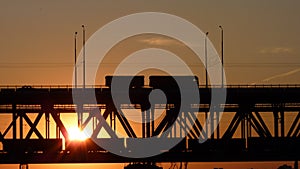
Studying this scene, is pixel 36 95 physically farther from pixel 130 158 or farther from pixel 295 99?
pixel 295 99

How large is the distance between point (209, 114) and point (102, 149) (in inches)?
660

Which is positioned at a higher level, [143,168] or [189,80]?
[189,80]

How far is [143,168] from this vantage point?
146m

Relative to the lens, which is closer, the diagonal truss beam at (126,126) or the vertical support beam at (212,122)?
the diagonal truss beam at (126,126)

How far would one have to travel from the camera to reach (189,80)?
13388cm

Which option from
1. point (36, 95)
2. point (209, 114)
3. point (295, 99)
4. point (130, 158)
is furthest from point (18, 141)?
point (295, 99)

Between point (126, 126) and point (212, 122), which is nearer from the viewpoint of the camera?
point (126, 126)

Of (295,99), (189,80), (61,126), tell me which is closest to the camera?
(61,126)

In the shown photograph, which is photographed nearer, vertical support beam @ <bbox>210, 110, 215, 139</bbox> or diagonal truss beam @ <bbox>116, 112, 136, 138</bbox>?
diagonal truss beam @ <bbox>116, 112, 136, 138</bbox>

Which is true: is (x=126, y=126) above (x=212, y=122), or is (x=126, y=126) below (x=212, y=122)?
below

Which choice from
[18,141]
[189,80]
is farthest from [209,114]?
[18,141]

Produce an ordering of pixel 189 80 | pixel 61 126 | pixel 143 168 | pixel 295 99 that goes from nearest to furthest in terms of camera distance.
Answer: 1. pixel 61 126
2. pixel 295 99
3. pixel 189 80
4. pixel 143 168

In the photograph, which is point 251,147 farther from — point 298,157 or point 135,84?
point 135,84

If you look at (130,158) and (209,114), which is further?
(209,114)
